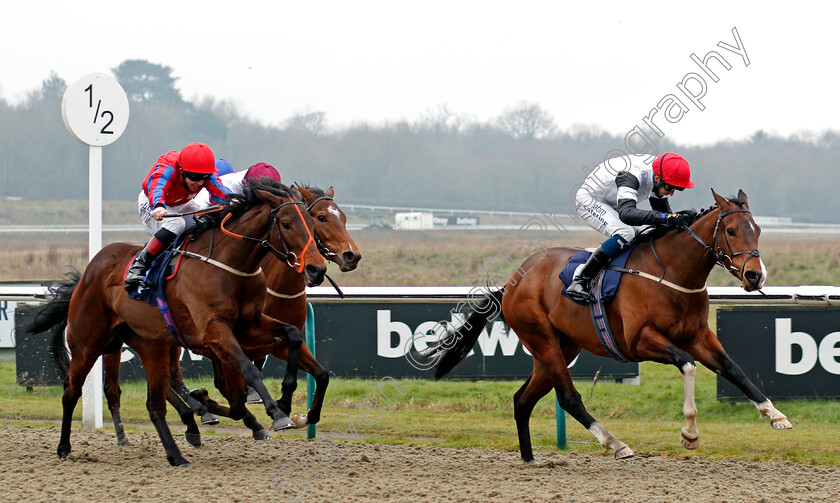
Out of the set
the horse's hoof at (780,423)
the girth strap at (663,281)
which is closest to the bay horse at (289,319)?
the girth strap at (663,281)

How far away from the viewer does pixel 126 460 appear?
5.31 meters

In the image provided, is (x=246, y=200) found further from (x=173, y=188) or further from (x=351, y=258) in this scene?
(x=351, y=258)

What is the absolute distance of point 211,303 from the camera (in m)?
4.70

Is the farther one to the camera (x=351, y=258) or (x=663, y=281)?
(x=663, y=281)

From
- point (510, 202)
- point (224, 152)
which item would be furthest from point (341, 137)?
point (510, 202)

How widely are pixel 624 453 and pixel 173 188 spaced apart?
118 inches

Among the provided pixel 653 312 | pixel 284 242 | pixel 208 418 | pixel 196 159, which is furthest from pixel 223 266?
pixel 653 312

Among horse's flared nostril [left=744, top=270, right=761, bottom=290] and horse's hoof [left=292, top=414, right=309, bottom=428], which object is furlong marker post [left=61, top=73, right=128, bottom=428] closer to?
horse's hoof [left=292, top=414, right=309, bottom=428]

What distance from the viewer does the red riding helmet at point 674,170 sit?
4.94 m

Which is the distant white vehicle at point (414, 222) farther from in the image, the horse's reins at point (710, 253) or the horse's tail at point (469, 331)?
the horse's reins at point (710, 253)

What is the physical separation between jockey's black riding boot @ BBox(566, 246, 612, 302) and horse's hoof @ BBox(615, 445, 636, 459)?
878 millimetres

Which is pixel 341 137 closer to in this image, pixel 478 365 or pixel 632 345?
pixel 478 365

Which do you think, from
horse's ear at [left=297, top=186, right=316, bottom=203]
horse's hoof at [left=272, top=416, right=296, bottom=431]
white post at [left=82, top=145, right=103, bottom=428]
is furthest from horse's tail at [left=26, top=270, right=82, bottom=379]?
horse's hoof at [left=272, top=416, right=296, bottom=431]

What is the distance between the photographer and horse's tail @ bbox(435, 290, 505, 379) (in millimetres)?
5812
